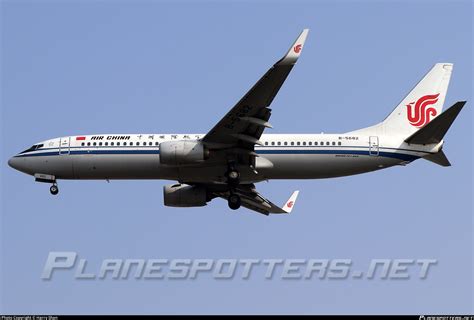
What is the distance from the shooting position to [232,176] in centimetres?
5341

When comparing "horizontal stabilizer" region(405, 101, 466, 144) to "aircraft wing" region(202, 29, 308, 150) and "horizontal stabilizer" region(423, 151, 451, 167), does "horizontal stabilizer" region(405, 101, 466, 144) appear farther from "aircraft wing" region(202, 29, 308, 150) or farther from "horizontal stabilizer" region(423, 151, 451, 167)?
"aircraft wing" region(202, 29, 308, 150)

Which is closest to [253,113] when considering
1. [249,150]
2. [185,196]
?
[249,150]

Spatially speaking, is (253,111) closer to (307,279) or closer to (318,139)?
(318,139)

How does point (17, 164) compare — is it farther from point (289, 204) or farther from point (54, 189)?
point (289, 204)

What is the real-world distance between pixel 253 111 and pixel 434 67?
1336 centimetres

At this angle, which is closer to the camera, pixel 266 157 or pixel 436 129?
pixel 436 129

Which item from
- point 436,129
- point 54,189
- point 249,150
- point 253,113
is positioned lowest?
point 54,189

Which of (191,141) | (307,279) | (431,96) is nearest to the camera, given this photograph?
(307,279)

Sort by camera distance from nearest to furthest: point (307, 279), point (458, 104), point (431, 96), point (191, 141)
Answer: point (307, 279), point (458, 104), point (191, 141), point (431, 96)

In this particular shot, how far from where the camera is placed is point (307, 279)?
45.8 m

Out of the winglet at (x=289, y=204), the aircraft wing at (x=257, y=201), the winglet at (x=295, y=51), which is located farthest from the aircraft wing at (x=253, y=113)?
the winglet at (x=289, y=204)

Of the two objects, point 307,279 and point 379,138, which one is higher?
point 379,138

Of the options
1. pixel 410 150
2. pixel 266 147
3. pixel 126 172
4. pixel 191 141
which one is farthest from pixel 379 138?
pixel 126 172

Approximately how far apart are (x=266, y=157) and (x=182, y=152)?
475 cm
